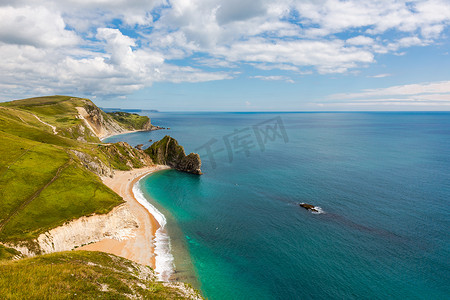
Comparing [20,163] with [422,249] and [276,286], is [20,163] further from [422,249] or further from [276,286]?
[422,249]

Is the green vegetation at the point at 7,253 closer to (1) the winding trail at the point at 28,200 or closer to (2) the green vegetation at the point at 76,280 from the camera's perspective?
(1) the winding trail at the point at 28,200

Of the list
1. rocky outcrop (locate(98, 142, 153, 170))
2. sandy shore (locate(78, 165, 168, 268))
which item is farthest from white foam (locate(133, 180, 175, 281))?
rocky outcrop (locate(98, 142, 153, 170))

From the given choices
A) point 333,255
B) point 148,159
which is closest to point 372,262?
point 333,255

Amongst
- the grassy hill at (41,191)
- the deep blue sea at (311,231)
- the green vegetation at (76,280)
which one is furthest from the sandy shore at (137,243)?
the green vegetation at (76,280)

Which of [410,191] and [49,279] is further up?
[49,279]

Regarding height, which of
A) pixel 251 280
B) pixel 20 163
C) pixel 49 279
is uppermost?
pixel 20 163

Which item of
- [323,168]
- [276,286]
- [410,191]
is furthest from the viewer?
[323,168]
